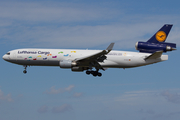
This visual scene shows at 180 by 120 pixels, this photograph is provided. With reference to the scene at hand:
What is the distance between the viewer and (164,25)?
117 ft

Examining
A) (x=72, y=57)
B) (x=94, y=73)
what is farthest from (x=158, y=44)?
(x=72, y=57)

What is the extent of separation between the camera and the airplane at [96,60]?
111 ft

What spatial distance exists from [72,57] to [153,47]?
13261 mm

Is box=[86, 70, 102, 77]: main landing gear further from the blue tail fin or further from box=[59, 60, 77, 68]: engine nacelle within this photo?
the blue tail fin

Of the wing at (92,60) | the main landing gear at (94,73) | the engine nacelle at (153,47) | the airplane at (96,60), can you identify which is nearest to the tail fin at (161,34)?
the airplane at (96,60)

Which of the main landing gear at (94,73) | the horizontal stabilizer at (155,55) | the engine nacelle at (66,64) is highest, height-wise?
the horizontal stabilizer at (155,55)

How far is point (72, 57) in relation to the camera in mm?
35094

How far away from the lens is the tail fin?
116ft

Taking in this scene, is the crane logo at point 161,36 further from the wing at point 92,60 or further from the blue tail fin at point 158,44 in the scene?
the wing at point 92,60

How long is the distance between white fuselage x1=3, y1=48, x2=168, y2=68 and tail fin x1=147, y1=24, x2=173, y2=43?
8.92 feet

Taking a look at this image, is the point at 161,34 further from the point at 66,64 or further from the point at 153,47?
the point at 66,64

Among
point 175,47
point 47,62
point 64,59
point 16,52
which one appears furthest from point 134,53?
point 16,52

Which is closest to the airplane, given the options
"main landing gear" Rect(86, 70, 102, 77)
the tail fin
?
the tail fin

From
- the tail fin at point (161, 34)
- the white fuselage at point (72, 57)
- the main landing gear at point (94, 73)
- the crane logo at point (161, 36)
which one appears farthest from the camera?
the main landing gear at point (94, 73)
